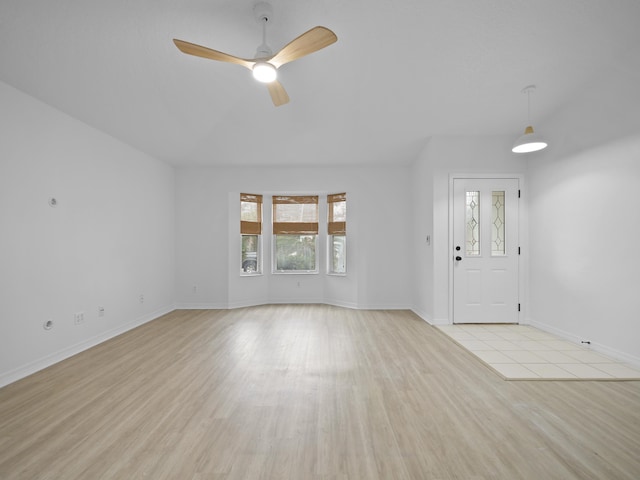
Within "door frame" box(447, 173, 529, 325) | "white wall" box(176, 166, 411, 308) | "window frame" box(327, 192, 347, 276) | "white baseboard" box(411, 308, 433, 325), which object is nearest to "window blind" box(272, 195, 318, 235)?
"window frame" box(327, 192, 347, 276)

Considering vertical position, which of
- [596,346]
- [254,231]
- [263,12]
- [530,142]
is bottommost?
[596,346]

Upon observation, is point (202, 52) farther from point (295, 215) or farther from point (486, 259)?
point (486, 259)

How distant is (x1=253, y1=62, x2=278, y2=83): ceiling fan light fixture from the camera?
2146 mm

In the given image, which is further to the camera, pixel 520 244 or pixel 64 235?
pixel 520 244

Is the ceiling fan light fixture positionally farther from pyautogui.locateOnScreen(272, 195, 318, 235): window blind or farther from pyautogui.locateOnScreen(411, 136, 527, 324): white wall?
pyautogui.locateOnScreen(272, 195, 318, 235): window blind

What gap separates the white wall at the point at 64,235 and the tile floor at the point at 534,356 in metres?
4.58

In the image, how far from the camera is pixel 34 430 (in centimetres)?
187

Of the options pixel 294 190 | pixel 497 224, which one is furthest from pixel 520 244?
pixel 294 190

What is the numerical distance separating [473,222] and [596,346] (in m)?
2.02

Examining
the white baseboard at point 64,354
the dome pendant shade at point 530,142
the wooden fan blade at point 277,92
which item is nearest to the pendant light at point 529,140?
the dome pendant shade at point 530,142

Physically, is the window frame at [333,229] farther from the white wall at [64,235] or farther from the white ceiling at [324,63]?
the white wall at [64,235]

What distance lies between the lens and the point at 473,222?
4324mm

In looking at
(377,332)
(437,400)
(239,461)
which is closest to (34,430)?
(239,461)

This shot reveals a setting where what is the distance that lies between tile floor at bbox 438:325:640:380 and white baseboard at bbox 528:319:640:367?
0.05 metres
